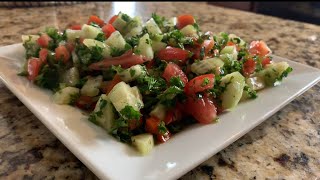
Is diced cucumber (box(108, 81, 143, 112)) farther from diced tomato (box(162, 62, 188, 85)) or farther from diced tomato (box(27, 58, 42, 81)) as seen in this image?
diced tomato (box(27, 58, 42, 81))

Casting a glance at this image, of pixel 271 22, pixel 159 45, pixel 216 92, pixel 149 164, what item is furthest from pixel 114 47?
pixel 271 22

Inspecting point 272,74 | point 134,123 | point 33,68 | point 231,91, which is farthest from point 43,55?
point 272,74

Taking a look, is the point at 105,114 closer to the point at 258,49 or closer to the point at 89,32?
the point at 89,32

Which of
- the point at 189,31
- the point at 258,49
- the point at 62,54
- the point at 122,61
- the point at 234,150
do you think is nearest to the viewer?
the point at 234,150

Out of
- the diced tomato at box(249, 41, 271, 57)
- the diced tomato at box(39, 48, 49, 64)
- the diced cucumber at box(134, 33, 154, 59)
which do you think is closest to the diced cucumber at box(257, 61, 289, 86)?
the diced tomato at box(249, 41, 271, 57)

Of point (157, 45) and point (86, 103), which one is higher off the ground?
point (157, 45)

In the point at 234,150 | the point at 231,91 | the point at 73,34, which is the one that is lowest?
the point at 234,150

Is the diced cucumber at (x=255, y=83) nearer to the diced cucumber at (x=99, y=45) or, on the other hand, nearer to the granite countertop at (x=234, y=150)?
the granite countertop at (x=234, y=150)
